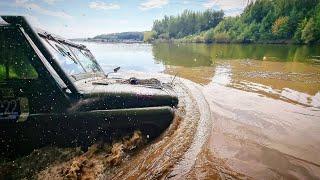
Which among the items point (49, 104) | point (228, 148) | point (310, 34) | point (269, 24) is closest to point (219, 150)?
point (228, 148)

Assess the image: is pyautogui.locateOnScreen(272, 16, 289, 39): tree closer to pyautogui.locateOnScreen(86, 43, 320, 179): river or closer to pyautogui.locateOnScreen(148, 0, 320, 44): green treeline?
pyautogui.locateOnScreen(148, 0, 320, 44): green treeline

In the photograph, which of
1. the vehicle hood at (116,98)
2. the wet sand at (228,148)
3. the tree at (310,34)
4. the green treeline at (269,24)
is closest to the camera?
the wet sand at (228,148)

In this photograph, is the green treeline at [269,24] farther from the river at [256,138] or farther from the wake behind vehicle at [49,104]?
the wake behind vehicle at [49,104]

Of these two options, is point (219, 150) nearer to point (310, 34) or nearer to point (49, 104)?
point (49, 104)

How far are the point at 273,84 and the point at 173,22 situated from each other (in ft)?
457

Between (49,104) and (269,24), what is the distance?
87642mm

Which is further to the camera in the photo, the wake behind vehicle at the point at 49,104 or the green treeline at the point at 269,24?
the green treeline at the point at 269,24

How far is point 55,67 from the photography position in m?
3.52

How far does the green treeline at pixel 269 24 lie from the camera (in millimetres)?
61812

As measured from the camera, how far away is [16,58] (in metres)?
3.42

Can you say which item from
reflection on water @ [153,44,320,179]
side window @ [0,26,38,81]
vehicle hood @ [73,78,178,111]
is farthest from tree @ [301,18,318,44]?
side window @ [0,26,38,81]

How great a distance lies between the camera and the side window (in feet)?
11.0

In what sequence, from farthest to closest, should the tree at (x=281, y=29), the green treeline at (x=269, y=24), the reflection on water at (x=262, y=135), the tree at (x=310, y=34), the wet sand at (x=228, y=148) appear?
1. the tree at (x=281, y=29)
2. the green treeline at (x=269, y=24)
3. the tree at (x=310, y=34)
4. the reflection on water at (x=262, y=135)
5. the wet sand at (x=228, y=148)

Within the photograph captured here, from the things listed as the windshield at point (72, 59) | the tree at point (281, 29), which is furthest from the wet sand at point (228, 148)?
the tree at point (281, 29)
